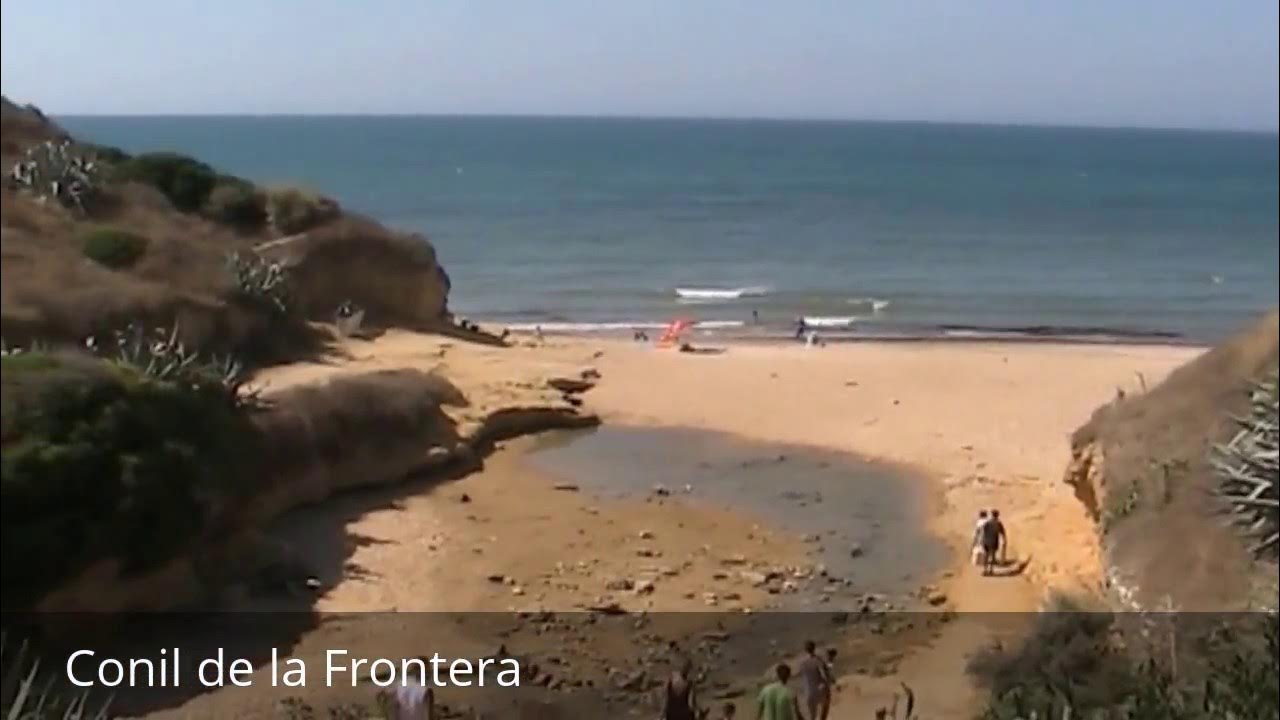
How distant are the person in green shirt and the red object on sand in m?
26.4

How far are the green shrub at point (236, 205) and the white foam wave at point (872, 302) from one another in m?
16.9

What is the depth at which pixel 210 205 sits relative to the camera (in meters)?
27.2

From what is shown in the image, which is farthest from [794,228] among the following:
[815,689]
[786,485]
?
[815,689]

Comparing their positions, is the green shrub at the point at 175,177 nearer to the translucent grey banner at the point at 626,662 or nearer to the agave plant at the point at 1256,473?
the translucent grey banner at the point at 626,662

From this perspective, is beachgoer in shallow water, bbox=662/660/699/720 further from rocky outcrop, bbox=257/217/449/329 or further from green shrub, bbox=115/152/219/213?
green shrub, bbox=115/152/219/213

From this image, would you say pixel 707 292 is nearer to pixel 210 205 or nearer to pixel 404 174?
pixel 210 205

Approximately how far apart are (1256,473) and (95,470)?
8.50 meters

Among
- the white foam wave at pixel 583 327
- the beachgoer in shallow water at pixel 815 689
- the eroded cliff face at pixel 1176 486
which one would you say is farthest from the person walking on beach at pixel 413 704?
the white foam wave at pixel 583 327

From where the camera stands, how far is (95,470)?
12.6 metres

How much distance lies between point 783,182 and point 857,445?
7034 cm

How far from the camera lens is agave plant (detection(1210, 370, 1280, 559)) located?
419 inches

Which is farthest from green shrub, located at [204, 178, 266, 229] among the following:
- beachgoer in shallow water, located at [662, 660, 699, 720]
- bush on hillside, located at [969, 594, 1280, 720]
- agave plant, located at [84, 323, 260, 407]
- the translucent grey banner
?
beachgoer in shallow water, located at [662, 660, 699, 720]

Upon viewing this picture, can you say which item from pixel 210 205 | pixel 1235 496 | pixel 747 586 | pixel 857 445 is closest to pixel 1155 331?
pixel 857 445

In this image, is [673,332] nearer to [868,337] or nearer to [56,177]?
[868,337]
